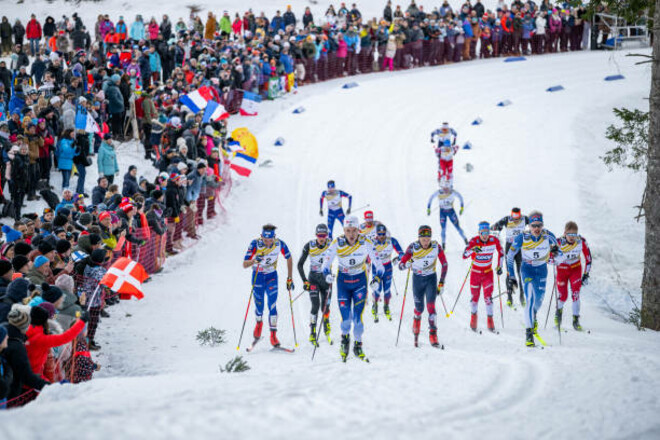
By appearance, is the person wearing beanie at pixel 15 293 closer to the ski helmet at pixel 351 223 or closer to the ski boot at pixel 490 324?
the ski helmet at pixel 351 223

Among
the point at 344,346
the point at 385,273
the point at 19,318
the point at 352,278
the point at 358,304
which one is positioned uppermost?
the point at 19,318

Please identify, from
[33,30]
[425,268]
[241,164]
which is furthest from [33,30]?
[425,268]

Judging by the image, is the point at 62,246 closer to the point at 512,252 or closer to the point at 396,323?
the point at 396,323

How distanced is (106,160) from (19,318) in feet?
35.1

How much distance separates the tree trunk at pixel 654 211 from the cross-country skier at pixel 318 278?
633cm

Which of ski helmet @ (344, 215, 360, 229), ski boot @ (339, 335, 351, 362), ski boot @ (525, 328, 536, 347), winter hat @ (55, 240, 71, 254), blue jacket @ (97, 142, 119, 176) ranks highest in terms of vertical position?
blue jacket @ (97, 142, 119, 176)

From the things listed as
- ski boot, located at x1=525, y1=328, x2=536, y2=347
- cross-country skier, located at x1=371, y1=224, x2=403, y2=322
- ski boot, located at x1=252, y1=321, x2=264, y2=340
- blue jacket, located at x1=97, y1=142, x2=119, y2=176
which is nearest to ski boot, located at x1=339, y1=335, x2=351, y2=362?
ski boot, located at x1=252, y1=321, x2=264, y2=340

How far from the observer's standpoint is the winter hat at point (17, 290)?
891 cm

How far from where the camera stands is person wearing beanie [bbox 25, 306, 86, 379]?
853cm

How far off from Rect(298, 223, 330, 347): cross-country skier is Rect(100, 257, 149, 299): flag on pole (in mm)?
2862

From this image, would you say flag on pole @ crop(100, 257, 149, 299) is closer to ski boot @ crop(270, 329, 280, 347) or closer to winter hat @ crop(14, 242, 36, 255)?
winter hat @ crop(14, 242, 36, 255)

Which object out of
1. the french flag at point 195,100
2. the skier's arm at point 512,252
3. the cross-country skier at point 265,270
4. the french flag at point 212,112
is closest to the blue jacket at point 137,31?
the french flag at point 195,100

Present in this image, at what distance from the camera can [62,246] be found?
1121 cm

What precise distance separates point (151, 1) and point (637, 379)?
144ft
